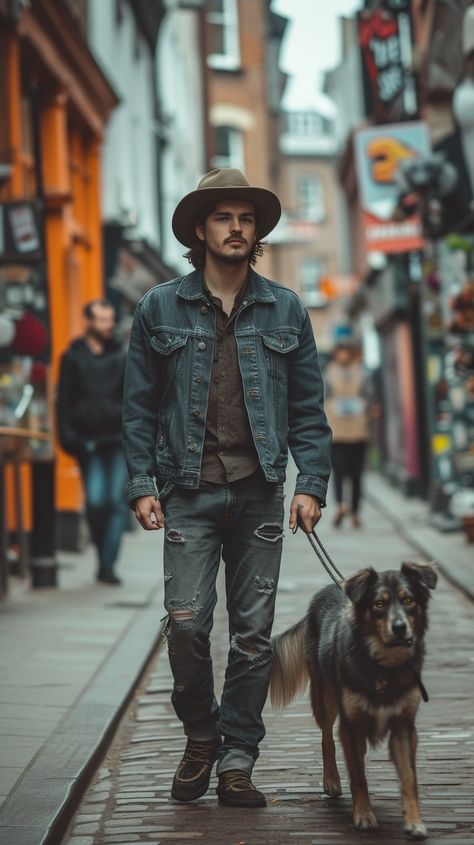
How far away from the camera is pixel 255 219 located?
5059 mm

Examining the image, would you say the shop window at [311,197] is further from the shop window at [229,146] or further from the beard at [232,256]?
the beard at [232,256]

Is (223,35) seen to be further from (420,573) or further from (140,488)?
(420,573)

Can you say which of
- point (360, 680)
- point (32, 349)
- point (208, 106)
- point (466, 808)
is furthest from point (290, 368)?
point (208, 106)

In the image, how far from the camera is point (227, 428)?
4.90 metres

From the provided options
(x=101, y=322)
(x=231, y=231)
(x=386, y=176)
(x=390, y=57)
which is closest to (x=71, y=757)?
(x=231, y=231)

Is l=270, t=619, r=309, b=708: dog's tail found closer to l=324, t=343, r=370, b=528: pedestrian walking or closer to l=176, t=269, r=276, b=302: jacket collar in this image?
l=176, t=269, r=276, b=302: jacket collar

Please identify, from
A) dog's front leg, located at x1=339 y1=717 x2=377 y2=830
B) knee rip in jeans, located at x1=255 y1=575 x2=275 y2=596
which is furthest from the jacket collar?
dog's front leg, located at x1=339 y1=717 x2=377 y2=830

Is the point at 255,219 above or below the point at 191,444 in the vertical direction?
above

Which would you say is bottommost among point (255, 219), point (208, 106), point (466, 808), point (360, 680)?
point (466, 808)

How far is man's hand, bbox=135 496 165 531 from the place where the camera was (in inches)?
191

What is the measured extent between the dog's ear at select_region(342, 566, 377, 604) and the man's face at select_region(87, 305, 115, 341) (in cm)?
656

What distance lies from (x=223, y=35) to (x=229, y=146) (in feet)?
10.3

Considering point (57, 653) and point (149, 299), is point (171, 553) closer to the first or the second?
point (149, 299)

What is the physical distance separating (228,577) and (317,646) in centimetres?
39
